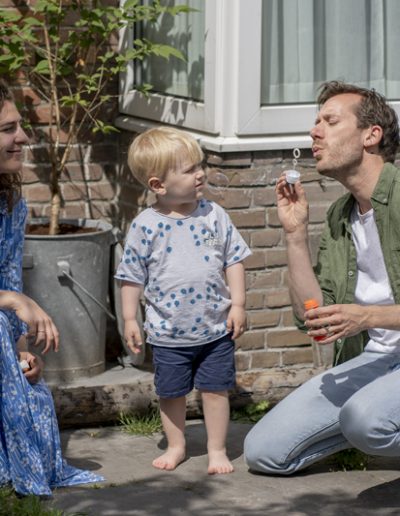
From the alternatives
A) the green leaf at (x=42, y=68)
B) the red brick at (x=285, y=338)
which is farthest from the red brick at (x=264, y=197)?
the green leaf at (x=42, y=68)

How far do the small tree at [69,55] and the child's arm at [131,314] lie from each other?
109 cm

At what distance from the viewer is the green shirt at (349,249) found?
16.5ft

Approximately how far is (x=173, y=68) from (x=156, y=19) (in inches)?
12.0

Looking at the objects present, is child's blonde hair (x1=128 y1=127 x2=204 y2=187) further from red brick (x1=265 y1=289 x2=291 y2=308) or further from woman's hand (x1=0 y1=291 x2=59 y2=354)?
red brick (x1=265 y1=289 x2=291 y2=308)

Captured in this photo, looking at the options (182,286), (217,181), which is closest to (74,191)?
(217,181)

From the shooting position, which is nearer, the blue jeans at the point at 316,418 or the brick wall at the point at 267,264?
the blue jeans at the point at 316,418

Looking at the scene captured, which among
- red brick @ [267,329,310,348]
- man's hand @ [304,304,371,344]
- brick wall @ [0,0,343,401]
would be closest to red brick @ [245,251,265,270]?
brick wall @ [0,0,343,401]

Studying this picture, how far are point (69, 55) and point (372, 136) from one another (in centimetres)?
195

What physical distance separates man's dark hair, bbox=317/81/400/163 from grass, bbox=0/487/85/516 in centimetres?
190

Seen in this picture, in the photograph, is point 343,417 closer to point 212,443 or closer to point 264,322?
point 212,443

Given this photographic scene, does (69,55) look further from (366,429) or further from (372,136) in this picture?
(366,429)

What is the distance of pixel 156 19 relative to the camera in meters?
6.48

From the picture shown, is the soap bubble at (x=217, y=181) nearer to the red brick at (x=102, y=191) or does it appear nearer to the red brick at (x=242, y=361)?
the red brick at (x=242, y=361)

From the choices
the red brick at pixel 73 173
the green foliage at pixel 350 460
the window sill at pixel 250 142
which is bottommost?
the green foliage at pixel 350 460
